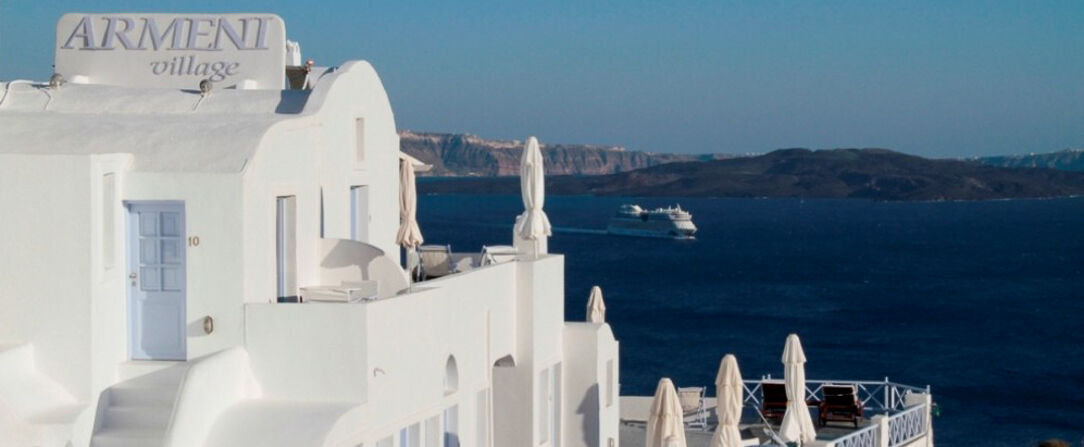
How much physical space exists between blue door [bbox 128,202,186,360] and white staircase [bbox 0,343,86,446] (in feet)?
2.84

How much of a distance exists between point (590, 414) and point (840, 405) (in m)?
11.1

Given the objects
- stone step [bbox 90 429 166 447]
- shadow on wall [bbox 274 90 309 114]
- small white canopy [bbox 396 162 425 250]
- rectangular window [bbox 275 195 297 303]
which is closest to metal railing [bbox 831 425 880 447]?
small white canopy [bbox 396 162 425 250]

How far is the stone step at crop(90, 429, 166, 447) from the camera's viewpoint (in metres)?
11.2

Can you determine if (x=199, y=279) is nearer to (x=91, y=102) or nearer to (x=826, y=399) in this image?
(x=91, y=102)

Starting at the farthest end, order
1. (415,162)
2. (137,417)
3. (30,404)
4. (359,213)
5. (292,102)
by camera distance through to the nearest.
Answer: (415,162) < (359,213) < (292,102) < (137,417) < (30,404)

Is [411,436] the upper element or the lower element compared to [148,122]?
lower

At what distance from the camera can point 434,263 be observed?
1862 centimetres

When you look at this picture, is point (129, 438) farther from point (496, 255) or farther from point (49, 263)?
point (496, 255)

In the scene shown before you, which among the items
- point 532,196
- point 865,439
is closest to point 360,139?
point 532,196

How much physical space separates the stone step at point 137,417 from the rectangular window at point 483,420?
15.4 ft

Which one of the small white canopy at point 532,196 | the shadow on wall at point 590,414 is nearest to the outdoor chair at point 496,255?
the small white canopy at point 532,196

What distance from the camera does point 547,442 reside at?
1708 centimetres

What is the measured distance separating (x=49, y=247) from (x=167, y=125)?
1.73 meters

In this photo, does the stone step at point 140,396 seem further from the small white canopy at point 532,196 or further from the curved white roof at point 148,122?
the small white canopy at point 532,196
